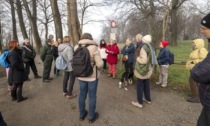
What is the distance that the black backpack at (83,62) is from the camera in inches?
154

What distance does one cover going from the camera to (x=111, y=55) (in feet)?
26.2

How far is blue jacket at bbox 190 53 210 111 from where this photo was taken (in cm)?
220

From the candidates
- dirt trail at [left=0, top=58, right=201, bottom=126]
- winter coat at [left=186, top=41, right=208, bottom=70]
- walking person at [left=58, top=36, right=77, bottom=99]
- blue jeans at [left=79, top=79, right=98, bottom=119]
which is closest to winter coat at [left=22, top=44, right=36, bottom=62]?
dirt trail at [left=0, top=58, right=201, bottom=126]

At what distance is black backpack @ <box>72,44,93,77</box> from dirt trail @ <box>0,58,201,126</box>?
4.01ft

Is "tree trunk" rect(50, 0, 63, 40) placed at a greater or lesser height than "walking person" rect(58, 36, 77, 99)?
greater

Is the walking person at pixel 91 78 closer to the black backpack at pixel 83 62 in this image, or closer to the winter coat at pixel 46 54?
the black backpack at pixel 83 62

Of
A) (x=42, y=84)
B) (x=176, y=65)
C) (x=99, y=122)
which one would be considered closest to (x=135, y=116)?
(x=99, y=122)

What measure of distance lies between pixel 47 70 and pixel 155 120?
16.4 ft

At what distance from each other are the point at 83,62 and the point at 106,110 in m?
1.69

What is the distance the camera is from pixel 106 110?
4.89 metres

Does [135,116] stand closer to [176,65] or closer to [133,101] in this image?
[133,101]

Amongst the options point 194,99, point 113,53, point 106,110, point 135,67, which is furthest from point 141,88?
point 113,53

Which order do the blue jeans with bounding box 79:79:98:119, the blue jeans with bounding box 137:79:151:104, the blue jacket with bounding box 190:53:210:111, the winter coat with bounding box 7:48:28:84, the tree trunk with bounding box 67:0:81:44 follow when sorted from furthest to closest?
the tree trunk with bounding box 67:0:81:44
the winter coat with bounding box 7:48:28:84
the blue jeans with bounding box 137:79:151:104
the blue jeans with bounding box 79:79:98:119
the blue jacket with bounding box 190:53:210:111

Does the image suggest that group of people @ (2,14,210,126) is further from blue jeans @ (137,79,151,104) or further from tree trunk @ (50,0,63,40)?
tree trunk @ (50,0,63,40)
